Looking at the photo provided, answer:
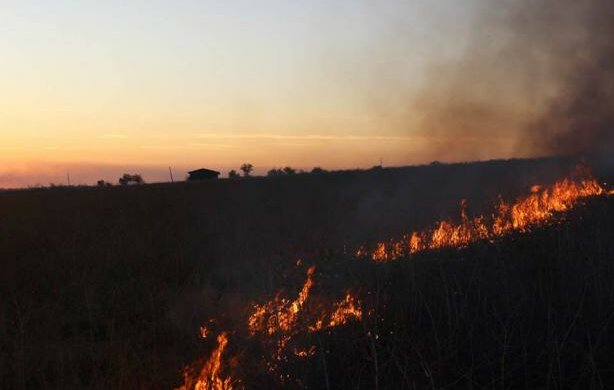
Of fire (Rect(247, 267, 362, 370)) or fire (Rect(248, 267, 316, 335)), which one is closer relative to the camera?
fire (Rect(247, 267, 362, 370))

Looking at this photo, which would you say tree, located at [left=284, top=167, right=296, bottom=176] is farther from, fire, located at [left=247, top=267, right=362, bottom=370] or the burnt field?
fire, located at [left=247, top=267, right=362, bottom=370]

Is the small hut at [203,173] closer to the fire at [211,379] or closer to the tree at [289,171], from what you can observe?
the tree at [289,171]

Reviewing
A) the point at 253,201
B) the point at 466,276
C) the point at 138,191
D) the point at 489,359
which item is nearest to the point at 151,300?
the point at 466,276

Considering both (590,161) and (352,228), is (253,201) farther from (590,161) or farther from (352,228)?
(590,161)

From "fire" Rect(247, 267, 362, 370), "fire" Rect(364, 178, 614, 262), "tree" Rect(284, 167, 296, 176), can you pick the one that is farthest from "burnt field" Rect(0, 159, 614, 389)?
"tree" Rect(284, 167, 296, 176)

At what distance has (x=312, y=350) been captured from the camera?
6348 millimetres

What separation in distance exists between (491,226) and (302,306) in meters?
6.41

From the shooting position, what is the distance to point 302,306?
24.2 ft

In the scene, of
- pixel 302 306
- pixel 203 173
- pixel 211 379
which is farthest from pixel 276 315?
pixel 203 173

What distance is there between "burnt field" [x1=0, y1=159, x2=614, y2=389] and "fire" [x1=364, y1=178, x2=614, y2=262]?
595mm

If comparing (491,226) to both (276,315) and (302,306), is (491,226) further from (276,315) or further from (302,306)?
(276,315)

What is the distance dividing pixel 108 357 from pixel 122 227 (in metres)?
9.76

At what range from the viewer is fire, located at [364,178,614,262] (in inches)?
419

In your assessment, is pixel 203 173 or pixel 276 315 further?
pixel 203 173
